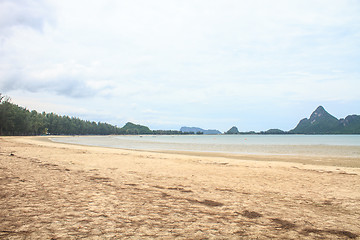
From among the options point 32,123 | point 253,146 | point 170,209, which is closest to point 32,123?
point 32,123

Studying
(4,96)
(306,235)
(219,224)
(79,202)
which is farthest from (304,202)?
(4,96)

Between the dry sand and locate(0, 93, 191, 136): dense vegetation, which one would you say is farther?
locate(0, 93, 191, 136): dense vegetation

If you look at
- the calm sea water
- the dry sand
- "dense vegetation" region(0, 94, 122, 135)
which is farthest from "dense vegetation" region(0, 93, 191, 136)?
the dry sand

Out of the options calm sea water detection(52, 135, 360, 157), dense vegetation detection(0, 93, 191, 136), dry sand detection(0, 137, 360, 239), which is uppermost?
dense vegetation detection(0, 93, 191, 136)

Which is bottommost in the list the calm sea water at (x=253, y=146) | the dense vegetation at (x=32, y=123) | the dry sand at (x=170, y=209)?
the calm sea water at (x=253, y=146)

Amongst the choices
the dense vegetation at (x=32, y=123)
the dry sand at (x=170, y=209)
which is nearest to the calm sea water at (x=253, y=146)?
the dry sand at (x=170, y=209)

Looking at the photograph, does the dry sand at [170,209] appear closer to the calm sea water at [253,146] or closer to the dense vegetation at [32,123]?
the calm sea water at [253,146]

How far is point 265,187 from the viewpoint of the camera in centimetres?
873

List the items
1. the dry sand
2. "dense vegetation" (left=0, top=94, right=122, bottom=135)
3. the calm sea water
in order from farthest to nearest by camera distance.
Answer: "dense vegetation" (left=0, top=94, right=122, bottom=135) → the calm sea water → the dry sand

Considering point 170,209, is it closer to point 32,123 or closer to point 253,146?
point 253,146

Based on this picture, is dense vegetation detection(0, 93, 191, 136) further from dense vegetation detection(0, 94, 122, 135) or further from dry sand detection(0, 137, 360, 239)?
dry sand detection(0, 137, 360, 239)

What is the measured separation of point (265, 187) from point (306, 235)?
15.3 feet

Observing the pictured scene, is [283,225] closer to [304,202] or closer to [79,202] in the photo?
[304,202]

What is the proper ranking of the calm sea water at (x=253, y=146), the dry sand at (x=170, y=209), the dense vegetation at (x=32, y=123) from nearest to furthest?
the dry sand at (x=170, y=209) → the calm sea water at (x=253, y=146) → the dense vegetation at (x=32, y=123)
